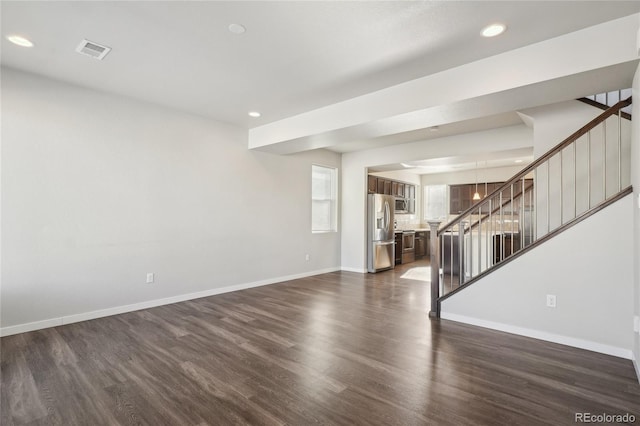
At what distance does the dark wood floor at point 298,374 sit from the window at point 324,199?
10.8 ft

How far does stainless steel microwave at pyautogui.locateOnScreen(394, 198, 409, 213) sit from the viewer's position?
8.67 metres

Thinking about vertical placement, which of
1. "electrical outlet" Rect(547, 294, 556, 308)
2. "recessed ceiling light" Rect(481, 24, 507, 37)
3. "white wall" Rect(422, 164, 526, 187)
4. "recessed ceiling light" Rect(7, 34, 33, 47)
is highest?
"recessed ceiling light" Rect(481, 24, 507, 37)

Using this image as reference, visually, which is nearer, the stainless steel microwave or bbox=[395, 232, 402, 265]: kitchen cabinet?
bbox=[395, 232, 402, 265]: kitchen cabinet

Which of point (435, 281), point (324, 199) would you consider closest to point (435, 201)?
point (324, 199)

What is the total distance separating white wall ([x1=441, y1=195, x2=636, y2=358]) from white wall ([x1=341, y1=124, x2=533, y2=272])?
96.3 inches

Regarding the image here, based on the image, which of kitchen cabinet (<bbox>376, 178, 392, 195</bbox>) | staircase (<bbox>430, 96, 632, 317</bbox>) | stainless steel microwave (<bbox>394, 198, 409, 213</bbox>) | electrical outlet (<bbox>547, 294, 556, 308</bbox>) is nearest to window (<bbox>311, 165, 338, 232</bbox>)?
kitchen cabinet (<bbox>376, 178, 392, 195</bbox>)

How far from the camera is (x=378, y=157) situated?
21.8 feet

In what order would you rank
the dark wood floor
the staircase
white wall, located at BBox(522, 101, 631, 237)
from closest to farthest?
the dark wood floor, the staircase, white wall, located at BBox(522, 101, 631, 237)

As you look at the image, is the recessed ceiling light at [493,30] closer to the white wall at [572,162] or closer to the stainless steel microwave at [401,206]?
the white wall at [572,162]

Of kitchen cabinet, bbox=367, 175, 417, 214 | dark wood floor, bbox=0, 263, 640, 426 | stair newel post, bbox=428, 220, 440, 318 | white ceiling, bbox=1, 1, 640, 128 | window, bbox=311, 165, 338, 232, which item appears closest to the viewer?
dark wood floor, bbox=0, 263, 640, 426

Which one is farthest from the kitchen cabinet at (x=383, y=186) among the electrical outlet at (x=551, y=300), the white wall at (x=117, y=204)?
the electrical outlet at (x=551, y=300)

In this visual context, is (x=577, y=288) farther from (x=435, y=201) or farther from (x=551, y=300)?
(x=435, y=201)

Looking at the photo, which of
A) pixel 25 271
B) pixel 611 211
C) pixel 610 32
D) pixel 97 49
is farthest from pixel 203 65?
pixel 611 211

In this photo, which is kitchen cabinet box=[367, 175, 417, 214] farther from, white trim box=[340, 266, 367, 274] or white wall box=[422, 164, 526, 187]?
white trim box=[340, 266, 367, 274]
